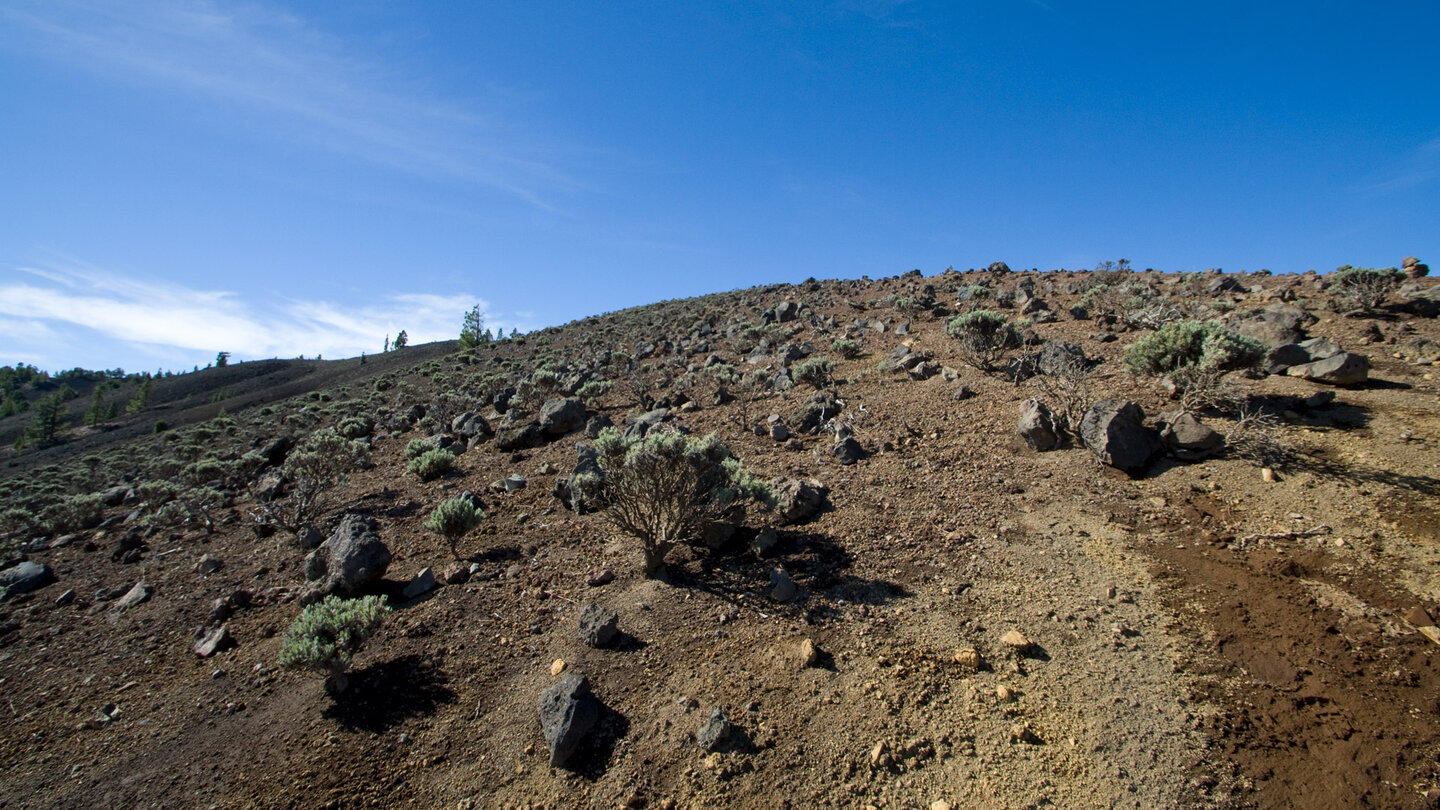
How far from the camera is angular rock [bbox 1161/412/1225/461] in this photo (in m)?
6.79

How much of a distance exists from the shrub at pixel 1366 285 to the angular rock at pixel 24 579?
80.9 feet

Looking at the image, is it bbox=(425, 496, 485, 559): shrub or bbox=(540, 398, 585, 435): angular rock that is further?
bbox=(540, 398, 585, 435): angular rock

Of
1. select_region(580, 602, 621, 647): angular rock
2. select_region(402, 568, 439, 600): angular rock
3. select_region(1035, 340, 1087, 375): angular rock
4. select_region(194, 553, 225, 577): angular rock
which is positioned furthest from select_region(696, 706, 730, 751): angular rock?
select_region(194, 553, 225, 577): angular rock

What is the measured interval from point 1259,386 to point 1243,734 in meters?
6.71

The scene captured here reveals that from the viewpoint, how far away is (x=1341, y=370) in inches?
299

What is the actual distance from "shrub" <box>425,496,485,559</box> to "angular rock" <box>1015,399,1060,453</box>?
787 cm

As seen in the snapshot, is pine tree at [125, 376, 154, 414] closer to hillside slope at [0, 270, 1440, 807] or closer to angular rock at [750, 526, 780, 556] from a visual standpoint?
hillside slope at [0, 270, 1440, 807]

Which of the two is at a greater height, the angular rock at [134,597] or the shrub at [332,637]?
the shrub at [332,637]

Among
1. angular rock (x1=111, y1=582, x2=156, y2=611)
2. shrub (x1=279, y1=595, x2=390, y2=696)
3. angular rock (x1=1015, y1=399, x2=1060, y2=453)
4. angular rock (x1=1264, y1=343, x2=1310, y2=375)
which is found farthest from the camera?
angular rock (x1=1264, y1=343, x2=1310, y2=375)

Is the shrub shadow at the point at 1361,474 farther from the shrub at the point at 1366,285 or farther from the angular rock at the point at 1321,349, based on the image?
the shrub at the point at 1366,285

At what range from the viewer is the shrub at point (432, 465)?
35.2 feet

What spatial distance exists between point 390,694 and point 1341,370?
12445 mm

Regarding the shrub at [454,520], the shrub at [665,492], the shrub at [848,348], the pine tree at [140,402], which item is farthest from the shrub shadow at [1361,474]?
the pine tree at [140,402]

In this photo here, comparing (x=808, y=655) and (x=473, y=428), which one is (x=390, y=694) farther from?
(x=473, y=428)
